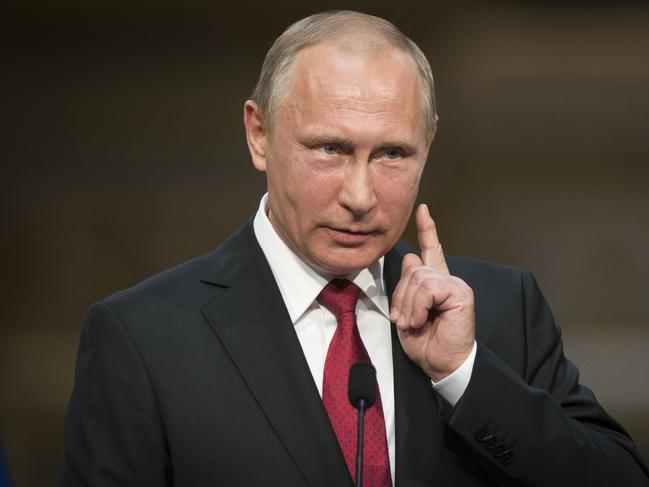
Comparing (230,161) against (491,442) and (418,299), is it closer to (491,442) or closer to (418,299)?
(418,299)

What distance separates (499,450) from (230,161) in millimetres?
1996

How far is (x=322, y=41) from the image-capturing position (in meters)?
1.71

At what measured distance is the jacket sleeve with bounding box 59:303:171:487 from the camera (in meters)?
1.60

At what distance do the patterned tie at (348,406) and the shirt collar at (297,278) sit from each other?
0.12 ft

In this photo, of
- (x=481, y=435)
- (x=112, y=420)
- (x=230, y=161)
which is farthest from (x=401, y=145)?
(x=230, y=161)

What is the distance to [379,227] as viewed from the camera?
170 centimetres

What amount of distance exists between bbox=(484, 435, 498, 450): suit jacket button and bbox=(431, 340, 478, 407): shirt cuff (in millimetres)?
79

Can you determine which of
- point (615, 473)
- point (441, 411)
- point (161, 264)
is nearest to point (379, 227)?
point (441, 411)

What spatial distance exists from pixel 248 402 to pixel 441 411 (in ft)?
1.04

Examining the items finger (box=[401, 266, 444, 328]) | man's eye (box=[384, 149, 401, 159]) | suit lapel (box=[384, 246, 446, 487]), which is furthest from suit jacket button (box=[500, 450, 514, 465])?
man's eye (box=[384, 149, 401, 159])

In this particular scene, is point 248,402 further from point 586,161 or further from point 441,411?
point 586,161

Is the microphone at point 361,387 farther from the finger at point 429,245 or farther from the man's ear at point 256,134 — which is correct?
the man's ear at point 256,134

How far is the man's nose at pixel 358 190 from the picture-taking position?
1.65 m

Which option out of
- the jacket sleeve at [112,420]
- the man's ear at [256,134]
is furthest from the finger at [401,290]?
the jacket sleeve at [112,420]
